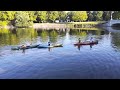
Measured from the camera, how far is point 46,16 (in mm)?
90938

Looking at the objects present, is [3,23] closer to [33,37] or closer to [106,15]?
[33,37]

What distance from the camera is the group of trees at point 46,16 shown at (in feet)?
265

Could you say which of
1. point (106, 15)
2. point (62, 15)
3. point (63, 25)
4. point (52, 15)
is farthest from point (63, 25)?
point (106, 15)

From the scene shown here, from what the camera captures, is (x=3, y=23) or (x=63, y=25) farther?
(x=63, y=25)

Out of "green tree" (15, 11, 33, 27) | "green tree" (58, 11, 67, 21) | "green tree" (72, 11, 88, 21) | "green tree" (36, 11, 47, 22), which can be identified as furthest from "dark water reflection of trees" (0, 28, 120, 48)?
"green tree" (58, 11, 67, 21)

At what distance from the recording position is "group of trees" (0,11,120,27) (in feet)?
265

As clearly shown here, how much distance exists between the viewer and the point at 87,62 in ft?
89.6

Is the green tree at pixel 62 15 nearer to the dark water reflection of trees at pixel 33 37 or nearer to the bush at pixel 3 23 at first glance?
the bush at pixel 3 23

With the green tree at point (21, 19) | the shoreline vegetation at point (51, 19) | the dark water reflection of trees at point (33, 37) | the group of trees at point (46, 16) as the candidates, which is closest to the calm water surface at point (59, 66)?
the dark water reflection of trees at point (33, 37)

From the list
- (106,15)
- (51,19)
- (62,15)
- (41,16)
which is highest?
(62,15)

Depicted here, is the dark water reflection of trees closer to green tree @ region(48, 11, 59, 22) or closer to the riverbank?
the riverbank
